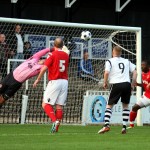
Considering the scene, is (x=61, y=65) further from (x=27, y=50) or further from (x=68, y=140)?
(x=27, y=50)

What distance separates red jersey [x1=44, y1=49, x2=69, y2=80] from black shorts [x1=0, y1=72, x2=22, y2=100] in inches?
83.2

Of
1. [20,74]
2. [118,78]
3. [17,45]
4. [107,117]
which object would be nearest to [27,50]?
[17,45]

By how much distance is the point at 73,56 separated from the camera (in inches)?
911

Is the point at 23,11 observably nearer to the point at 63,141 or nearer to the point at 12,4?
the point at 12,4

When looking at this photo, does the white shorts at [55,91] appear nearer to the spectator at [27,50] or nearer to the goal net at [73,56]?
the goal net at [73,56]

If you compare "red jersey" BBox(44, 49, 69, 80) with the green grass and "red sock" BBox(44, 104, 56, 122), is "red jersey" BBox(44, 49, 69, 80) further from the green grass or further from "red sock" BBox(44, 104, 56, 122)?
the green grass

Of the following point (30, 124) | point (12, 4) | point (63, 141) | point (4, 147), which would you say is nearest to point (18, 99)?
point (30, 124)

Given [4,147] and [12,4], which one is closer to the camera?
[4,147]

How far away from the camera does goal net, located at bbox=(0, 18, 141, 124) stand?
22.1 meters

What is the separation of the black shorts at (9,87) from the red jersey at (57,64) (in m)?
2.11

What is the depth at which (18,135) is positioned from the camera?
16.2 m

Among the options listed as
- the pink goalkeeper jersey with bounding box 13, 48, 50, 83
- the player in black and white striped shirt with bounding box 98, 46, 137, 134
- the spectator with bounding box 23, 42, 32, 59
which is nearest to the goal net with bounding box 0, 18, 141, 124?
the spectator with bounding box 23, 42, 32, 59

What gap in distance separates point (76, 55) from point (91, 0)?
645 cm

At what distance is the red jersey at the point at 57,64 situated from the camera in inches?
686
